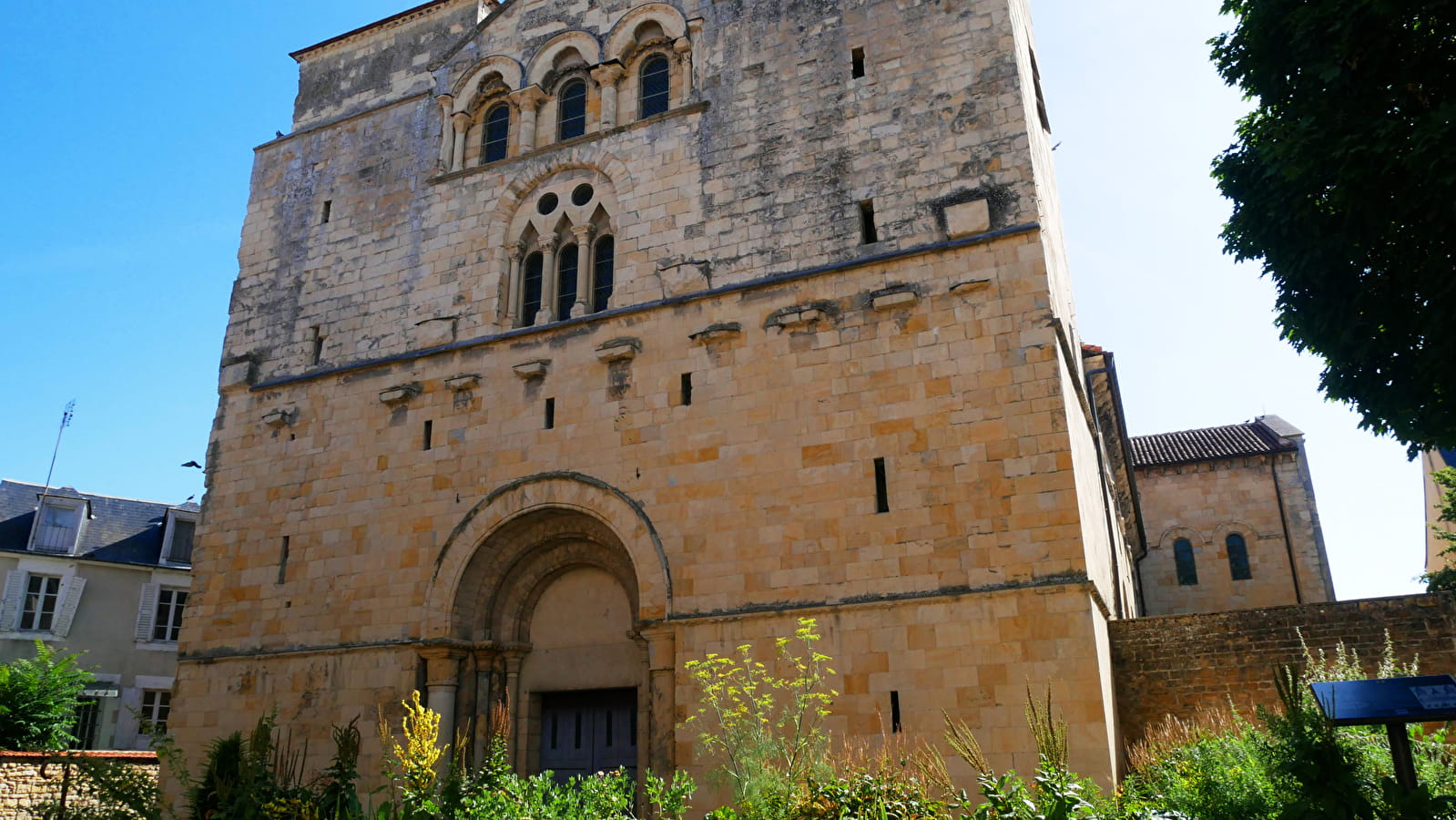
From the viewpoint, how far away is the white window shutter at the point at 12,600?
2158 centimetres

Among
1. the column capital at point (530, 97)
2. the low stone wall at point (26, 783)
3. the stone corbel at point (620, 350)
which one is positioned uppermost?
the column capital at point (530, 97)

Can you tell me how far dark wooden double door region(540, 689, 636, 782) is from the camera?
13.0 metres

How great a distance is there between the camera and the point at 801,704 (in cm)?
990

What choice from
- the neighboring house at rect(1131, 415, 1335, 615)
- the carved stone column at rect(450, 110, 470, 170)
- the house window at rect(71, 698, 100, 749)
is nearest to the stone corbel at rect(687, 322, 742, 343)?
the carved stone column at rect(450, 110, 470, 170)

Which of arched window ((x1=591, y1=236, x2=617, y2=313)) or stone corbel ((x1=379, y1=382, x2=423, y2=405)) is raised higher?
arched window ((x1=591, y1=236, x2=617, y2=313))

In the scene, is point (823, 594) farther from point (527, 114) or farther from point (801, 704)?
point (527, 114)

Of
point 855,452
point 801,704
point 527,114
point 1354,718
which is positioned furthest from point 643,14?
point 1354,718

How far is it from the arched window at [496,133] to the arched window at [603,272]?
8.56ft

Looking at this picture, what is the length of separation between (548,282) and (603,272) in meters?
0.82

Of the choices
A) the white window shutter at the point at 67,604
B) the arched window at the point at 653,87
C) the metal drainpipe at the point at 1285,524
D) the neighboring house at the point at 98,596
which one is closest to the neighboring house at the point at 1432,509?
the metal drainpipe at the point at 1285,524

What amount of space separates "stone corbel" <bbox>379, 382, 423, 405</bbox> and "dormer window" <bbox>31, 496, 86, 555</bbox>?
44.1 feet

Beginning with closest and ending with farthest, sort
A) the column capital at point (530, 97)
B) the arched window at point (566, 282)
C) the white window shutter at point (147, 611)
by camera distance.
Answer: the arched window at point (566, 282) < the column capital at point (530, 97) < the white window shutter at point (147, 611)

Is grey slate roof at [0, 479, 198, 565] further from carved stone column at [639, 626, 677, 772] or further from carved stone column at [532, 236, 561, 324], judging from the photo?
carved stone column at [639, 626, 677, 772]

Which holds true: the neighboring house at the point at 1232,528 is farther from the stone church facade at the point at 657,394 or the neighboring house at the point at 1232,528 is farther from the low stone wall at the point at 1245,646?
the low stone wall at the point at 1245,646
